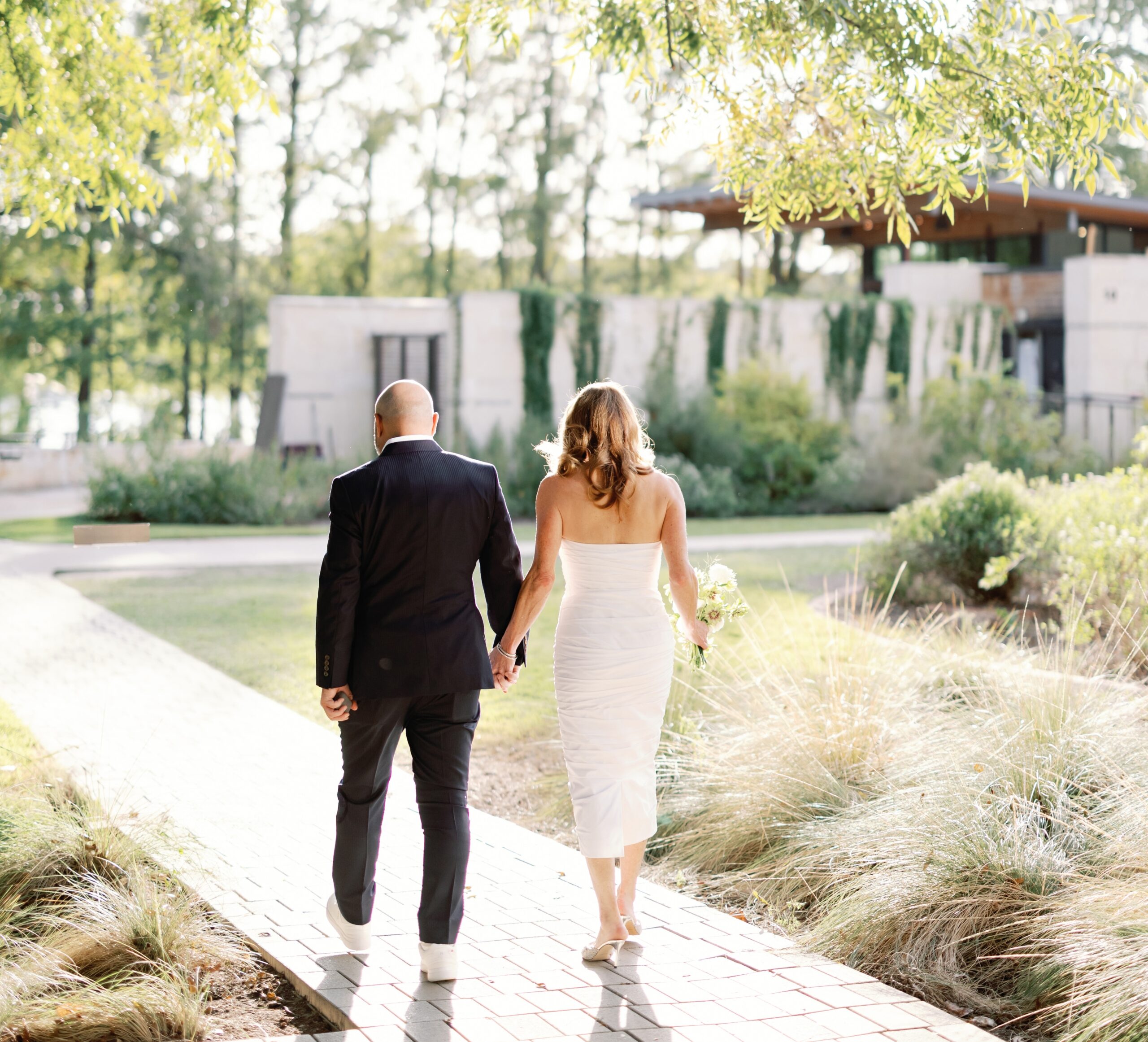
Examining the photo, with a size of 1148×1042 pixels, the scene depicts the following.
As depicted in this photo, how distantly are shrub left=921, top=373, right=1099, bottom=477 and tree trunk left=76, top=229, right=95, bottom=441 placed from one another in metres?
23.1

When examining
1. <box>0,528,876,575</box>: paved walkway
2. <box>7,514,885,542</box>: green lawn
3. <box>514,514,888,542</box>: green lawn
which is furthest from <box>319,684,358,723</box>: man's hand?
<box>514,514,888,542</box>: green lawn

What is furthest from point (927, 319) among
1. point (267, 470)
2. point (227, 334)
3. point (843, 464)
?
point (227, 334)

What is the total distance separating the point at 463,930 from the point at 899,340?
27.1 m

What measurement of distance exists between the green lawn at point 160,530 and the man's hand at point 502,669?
1632 cm

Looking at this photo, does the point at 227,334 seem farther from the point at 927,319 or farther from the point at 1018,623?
the point at 1018,623

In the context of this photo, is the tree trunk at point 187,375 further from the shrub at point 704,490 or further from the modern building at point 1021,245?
the shrub at point 704,490

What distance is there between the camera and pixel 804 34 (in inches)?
237

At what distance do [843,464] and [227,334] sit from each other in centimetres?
2219

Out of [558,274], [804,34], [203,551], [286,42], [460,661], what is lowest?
[203,551]

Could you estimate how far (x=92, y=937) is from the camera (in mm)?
4043

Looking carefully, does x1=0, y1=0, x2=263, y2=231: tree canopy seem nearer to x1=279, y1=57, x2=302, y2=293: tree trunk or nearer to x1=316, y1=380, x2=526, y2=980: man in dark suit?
x1=316, y1=380, x2=526, y2=980: man in dark suit

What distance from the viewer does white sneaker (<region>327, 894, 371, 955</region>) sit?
4.38 m

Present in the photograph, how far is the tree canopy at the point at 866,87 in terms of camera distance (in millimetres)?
5586

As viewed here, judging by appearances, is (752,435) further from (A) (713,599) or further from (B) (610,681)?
(B) (610,681)
